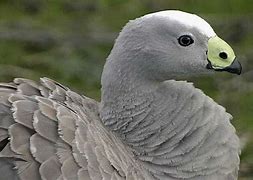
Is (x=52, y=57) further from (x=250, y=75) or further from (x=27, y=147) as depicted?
(x=27, y=147)

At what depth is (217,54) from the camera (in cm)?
363

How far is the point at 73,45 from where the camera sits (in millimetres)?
6379

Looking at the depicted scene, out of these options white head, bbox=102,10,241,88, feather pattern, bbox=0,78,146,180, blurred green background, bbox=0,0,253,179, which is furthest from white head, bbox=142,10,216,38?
blurred green background, bbox=0,0,253,179

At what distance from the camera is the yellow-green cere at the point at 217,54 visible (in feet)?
11.9

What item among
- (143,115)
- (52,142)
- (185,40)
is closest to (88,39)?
(143,115)

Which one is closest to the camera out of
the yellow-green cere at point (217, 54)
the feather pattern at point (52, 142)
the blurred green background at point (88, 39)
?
the feather pattern at point (52, 142)

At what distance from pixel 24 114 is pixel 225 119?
86 centimetres

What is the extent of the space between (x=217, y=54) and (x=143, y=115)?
0.40m

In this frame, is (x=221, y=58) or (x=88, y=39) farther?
(x=88, y=39)

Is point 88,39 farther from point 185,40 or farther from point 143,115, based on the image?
point 185,40

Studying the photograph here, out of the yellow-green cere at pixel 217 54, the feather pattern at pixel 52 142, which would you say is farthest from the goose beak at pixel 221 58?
the feather pattern at pixel 52 142

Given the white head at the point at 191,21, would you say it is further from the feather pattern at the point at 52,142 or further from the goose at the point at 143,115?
the feather pattern at the point at 52,142

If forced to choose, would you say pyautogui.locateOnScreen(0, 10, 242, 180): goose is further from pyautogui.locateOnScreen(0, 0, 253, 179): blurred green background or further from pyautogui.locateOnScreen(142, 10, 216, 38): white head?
pyautogui.locateOnScreen(0, 0, 253, 179): blurred green background

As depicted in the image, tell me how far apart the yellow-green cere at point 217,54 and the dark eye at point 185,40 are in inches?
2.9
